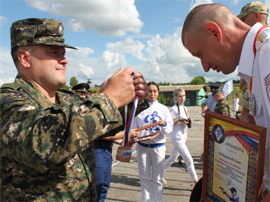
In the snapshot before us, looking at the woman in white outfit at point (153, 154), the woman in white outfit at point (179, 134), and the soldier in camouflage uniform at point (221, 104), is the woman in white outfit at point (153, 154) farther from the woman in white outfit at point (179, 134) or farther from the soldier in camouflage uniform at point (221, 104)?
the soldier in camouflage uniform at point (221, 104)

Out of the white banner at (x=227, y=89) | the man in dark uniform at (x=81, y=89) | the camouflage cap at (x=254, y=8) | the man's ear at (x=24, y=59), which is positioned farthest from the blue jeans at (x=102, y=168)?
the white banner at (x=227, y=89)

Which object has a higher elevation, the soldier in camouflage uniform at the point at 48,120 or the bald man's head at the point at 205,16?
the bald man's head at the point at 205,16

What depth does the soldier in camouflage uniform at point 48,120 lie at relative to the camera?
1.12m

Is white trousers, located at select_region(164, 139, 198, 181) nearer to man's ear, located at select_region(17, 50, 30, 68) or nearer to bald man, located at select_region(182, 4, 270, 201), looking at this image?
bald man, located at select_region(182, 4, 270, 201)

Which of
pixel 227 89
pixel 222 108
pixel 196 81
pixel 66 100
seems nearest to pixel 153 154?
Result: pixel 222 108

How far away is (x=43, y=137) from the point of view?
1.10 m

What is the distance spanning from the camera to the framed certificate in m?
1.10

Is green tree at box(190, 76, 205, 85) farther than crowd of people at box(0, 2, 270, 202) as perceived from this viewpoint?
Yes

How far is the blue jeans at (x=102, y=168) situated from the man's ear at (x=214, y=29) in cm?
276

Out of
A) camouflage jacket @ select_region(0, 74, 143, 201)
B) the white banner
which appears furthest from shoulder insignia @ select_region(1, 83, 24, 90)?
the white banner

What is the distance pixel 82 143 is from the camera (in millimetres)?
1120

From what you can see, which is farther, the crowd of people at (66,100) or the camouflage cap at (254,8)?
the camouflage cap at (254,8)

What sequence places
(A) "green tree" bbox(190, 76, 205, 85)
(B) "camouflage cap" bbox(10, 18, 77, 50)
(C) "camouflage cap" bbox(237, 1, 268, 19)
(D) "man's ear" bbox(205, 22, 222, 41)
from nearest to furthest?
(D) "man's ear" bbox(205, 22, 222, 41) → (B) "camouflage cap" bbox(10, 18, 77, 50) → (C) "camouflage cap" bbox(237, 1, 268, 19) → (A) "green tree" bbox(190, 76, 205, 85)

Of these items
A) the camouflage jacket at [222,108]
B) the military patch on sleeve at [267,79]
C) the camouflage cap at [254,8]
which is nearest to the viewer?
the military patch on sleeve at [267,79]
